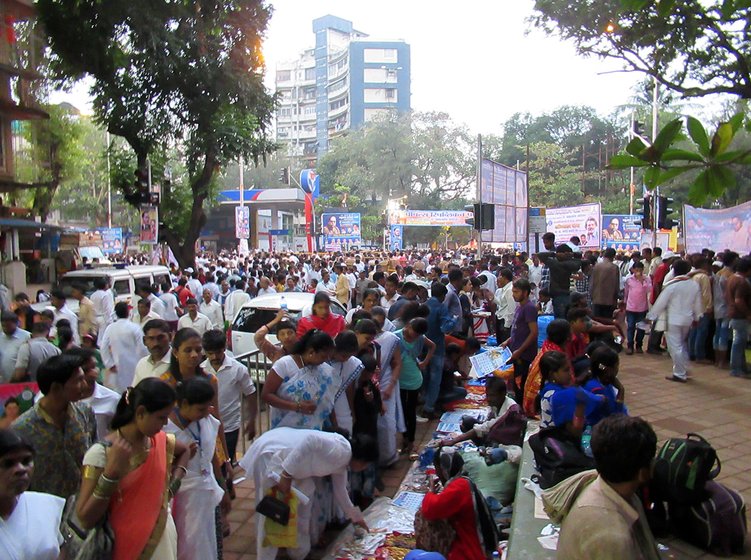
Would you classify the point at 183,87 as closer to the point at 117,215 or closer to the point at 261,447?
the point at 261,447

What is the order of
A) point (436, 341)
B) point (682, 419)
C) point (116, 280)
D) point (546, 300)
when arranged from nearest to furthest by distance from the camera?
point (682, 419) < point (436, 341) < point (546, 300) < point (116, 280)

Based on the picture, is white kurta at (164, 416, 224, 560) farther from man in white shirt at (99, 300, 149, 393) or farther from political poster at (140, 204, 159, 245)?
political poster at (140, 204, 159, 245)

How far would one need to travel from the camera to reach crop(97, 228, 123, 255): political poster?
123 ft

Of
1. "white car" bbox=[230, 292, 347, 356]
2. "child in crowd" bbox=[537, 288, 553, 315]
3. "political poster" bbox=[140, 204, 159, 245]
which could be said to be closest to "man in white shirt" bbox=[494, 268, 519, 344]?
"child in crowd" bbox=[537, 288, 553, 315]

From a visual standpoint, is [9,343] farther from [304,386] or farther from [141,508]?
[141,508]

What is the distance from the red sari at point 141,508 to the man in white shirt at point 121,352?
3.88 m

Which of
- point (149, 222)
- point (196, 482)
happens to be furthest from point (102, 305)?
point (149, 222)

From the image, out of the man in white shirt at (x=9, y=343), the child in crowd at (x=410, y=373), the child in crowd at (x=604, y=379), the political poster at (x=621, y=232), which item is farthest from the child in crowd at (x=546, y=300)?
the political poster at (x=621, y=232)

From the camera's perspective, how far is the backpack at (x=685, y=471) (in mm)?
3711

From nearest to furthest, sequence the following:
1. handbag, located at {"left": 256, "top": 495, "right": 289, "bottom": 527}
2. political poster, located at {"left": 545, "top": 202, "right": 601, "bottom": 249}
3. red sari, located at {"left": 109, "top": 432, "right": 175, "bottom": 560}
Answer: red sari, located at {"left": 109, "top": 432, "right": 175, "bottom": 560}, handbag, located at {"left": 256, "top": 495, "right": 289, "bottom": 527}, political poster, located at {"left": 545, "top": 202, "right": 601, "bottom": 249}

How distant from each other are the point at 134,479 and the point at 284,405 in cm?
184

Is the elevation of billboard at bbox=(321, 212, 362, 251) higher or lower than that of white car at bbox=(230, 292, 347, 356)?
higher

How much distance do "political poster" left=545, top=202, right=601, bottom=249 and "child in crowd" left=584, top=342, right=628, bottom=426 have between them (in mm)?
15576

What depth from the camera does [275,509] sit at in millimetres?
3916
